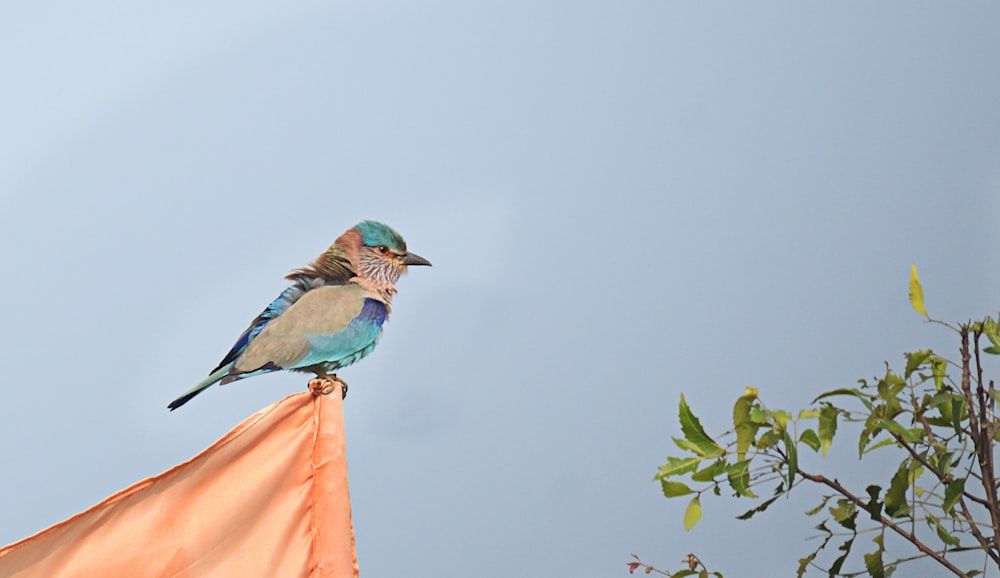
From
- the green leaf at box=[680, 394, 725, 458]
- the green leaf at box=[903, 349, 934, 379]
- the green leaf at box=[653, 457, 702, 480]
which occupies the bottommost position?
the green leaf at box=[653, 457, 702, 480]

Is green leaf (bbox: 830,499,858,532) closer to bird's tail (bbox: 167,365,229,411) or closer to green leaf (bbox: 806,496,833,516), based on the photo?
green leaf (bbox: 806,496,833,516)

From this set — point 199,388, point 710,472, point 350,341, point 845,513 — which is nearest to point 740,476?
point 710,472

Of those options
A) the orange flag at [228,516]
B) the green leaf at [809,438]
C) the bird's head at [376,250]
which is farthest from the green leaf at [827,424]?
the bird's head at [376,250]

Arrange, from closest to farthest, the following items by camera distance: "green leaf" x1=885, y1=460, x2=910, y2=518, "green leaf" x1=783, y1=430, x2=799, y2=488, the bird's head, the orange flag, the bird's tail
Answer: "green leaf" x1=783, y1=430, x2=799, y2=488, "green leaf" x1=885, y1=460, x2=910, y2=518, the orange flag, the bird's tail, the bird's head

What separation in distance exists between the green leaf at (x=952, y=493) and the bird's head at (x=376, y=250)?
3.16 ft

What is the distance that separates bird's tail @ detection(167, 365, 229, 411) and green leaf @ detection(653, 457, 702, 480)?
2.58ft

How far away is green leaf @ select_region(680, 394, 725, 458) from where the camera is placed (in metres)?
1.07

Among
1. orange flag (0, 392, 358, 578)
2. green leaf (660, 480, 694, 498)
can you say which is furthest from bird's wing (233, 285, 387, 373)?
green leaf (660, 480, 694, 498)

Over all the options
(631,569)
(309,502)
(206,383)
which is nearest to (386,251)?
(206,383)

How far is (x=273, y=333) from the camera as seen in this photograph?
1613mm

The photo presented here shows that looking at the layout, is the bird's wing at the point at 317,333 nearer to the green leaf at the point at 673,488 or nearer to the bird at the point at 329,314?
the bird at the point at 329,314

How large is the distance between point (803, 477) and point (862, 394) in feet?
0.36

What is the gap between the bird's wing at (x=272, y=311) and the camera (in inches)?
64.7

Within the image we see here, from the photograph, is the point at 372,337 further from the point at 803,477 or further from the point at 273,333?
the point at 803,477
